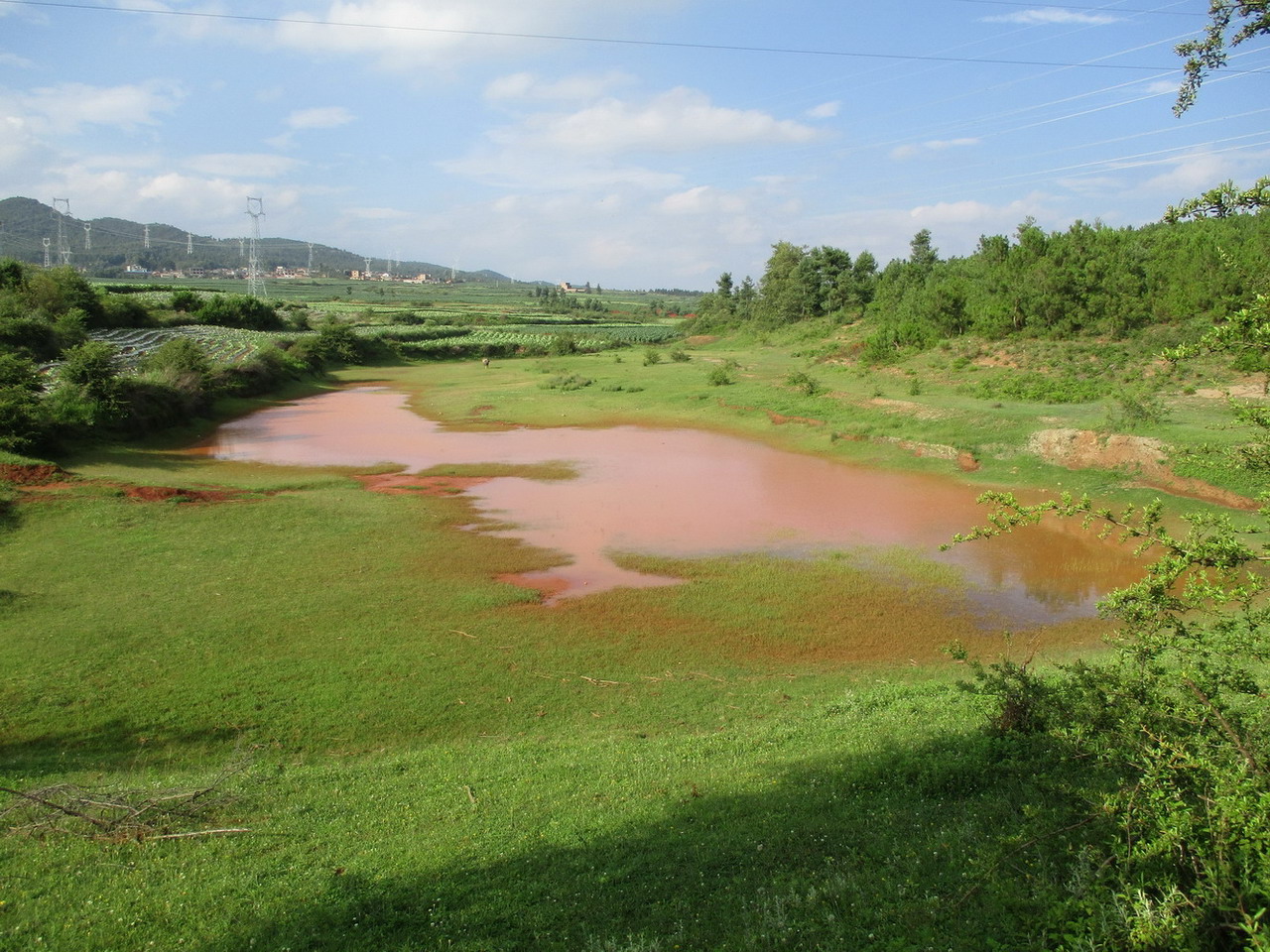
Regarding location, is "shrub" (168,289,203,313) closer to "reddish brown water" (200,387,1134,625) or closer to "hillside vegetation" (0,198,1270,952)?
"reddish brown water" (200,387,1134,625)

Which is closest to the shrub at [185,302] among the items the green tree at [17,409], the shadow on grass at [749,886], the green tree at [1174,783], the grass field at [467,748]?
the green tree at [17,409]

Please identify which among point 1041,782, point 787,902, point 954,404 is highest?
point 954,404

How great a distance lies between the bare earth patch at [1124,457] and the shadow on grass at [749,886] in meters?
17.2

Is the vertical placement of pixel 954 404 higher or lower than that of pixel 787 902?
higher

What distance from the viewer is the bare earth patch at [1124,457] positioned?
65.6 ft

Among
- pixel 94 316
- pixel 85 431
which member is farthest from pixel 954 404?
pixel 94 316

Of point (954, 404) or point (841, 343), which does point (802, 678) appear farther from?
point (841, 343)

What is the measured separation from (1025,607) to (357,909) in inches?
518

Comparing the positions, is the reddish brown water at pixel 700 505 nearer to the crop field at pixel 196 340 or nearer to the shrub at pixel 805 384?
the shrub at pixel 805 384

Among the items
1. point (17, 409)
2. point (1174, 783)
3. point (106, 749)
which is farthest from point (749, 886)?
point (17, 409)

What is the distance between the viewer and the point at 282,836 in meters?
6.78

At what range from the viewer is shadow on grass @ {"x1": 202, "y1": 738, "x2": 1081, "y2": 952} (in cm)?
476

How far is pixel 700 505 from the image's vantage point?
21625mm

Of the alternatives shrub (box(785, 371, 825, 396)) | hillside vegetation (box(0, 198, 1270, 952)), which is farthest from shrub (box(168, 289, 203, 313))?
shrub (box(785, 371, 825, 396))
